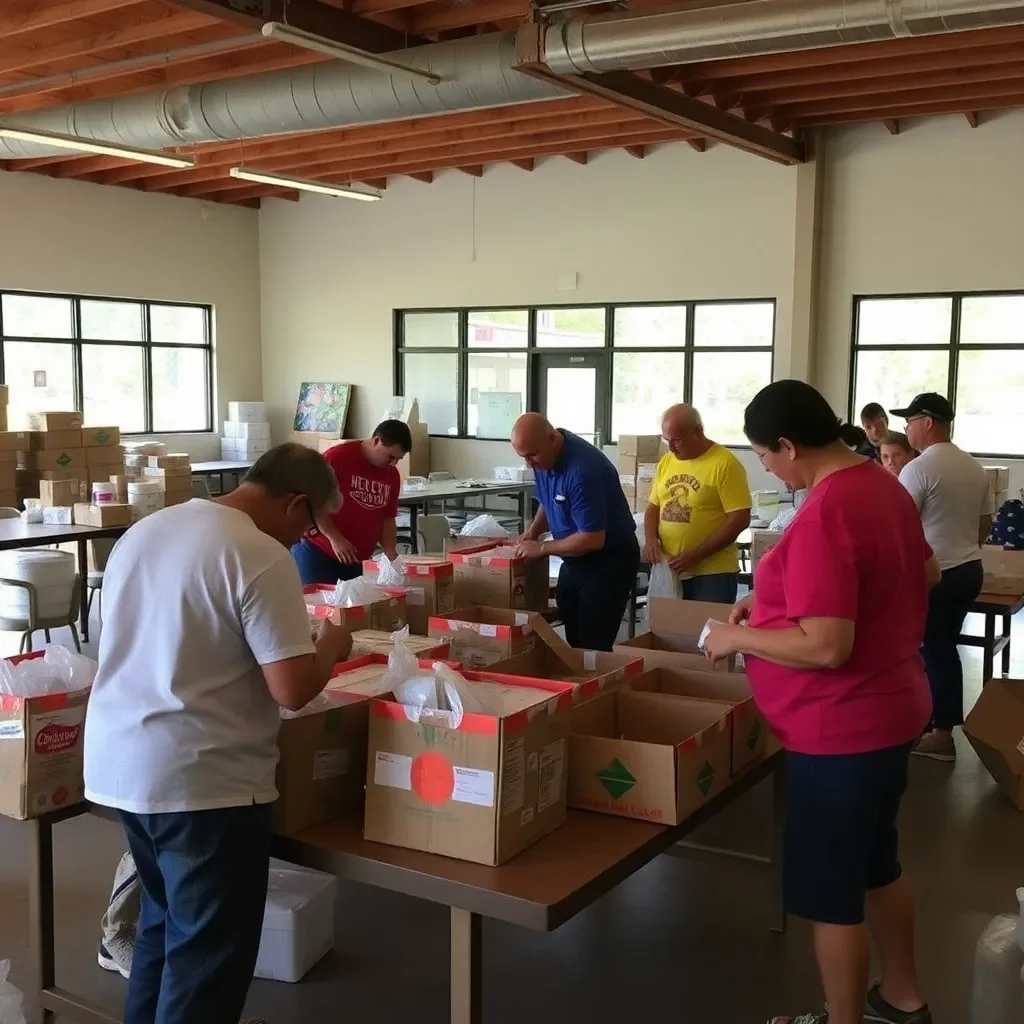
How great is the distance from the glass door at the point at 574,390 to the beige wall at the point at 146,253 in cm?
379

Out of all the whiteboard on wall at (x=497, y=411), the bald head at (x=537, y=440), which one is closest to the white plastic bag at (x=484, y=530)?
the bald head at (x=537, y=440)

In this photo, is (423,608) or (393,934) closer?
(393,934)

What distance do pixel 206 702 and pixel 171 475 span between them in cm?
667

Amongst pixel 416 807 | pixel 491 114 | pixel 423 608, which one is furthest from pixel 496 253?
pixel 416 807

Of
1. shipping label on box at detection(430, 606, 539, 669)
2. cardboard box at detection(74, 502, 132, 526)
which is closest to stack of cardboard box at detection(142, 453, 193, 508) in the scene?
cardboard box at detection(74, 502, 132, 526)

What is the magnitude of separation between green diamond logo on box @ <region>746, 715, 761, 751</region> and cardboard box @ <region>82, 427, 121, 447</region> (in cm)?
690

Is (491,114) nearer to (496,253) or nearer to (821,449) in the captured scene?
(496,253)

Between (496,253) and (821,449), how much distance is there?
905 cm

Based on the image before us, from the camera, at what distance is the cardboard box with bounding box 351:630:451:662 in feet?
8.51

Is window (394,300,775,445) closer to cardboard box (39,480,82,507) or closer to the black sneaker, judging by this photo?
cardboard box (39,480,82,507)

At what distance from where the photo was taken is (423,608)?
11.1 feet

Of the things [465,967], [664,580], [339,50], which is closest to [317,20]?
[339,50]

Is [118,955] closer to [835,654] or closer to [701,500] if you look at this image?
[835,654]

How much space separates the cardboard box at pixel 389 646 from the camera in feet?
8.51
